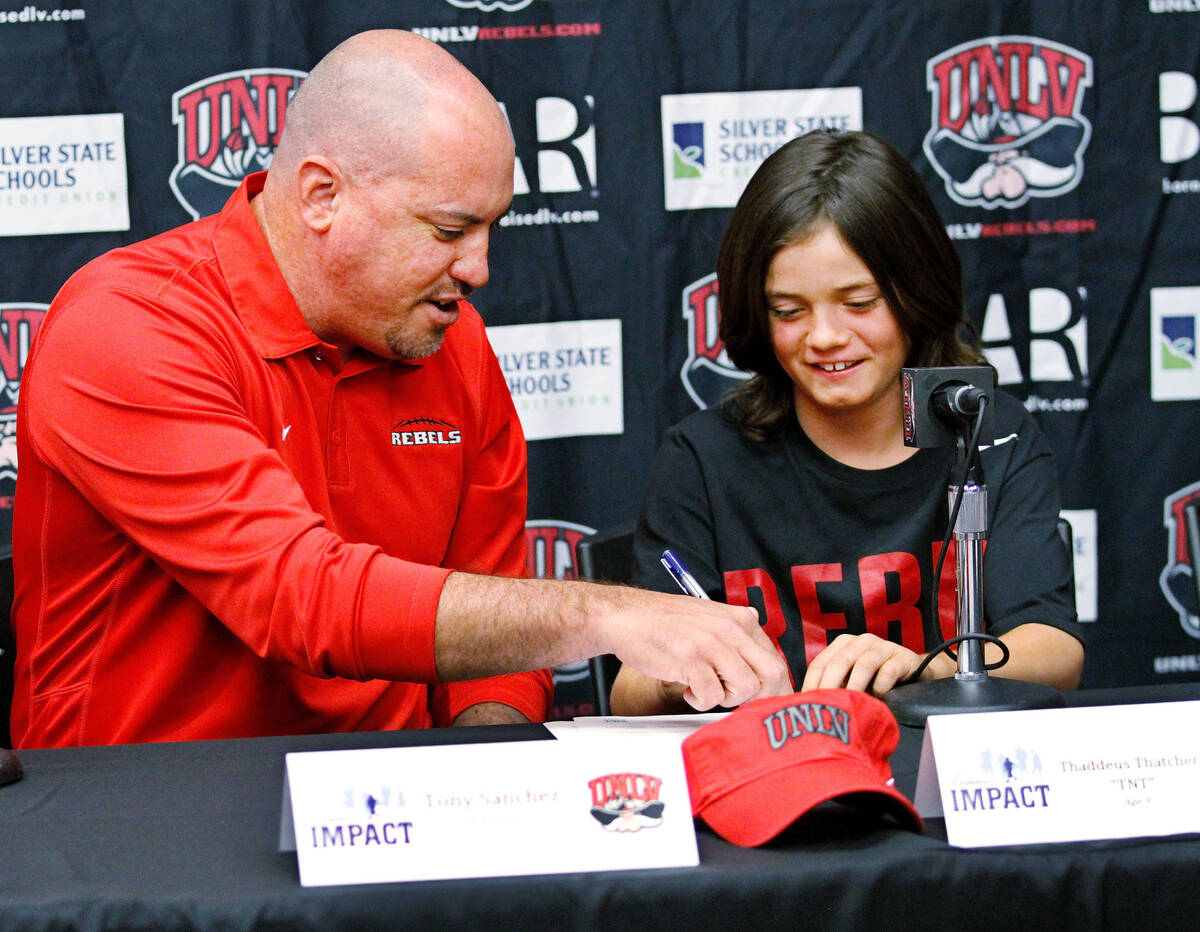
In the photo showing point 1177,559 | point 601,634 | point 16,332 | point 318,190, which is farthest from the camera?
point 1177,559

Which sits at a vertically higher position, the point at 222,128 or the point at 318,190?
the point at 222,128

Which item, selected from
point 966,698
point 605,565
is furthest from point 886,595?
point 966,698

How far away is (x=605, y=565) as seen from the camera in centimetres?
164

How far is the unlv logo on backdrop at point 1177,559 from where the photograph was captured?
2352 millimetres

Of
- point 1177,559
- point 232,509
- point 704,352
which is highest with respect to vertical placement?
point 704,352

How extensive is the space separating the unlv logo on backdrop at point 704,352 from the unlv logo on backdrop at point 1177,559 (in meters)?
0.84

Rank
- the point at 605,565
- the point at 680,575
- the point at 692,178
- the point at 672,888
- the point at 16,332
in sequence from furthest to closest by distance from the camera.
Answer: the point at 692,178
the point at 16,332
the point at 605,565
the point at 680,575
the point at 672,888

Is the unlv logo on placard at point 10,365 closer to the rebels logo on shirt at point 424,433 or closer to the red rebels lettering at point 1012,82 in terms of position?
the rebels logo on shirt at point 424,433

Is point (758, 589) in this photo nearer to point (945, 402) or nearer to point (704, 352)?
point (945, 402)

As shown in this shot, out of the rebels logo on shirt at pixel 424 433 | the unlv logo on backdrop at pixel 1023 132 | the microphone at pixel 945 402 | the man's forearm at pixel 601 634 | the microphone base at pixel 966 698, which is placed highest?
the unlv logo on backdrop at pixel 1023 132

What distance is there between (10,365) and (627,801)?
5.69 ft

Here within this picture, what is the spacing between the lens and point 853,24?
226cm

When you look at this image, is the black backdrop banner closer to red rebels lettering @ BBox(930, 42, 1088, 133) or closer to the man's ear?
red rebels lettering @ BBox(930, 42, 1088, 133)

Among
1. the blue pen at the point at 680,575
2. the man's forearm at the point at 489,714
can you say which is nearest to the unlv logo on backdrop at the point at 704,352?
the man's forearm at the point at 489,714
